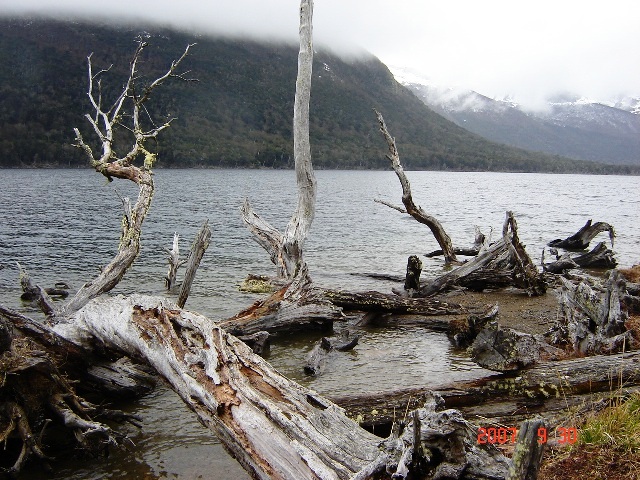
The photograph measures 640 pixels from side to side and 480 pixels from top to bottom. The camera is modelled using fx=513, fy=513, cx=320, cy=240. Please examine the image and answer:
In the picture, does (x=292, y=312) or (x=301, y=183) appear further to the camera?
(x=301, y=183)

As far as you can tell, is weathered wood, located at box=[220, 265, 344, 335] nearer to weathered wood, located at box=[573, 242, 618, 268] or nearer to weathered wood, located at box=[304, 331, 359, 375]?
weathered wood, located at box=[304, 331, 359, 375]

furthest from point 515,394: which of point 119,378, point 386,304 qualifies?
point 386,304

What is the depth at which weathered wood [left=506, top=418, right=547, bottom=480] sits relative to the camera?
8.45 feet

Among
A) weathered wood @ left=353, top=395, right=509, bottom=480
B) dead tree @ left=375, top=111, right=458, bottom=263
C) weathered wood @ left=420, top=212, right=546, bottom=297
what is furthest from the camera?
dead tree @ left=375, top=111, right=458, bottom=263

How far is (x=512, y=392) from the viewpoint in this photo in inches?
240

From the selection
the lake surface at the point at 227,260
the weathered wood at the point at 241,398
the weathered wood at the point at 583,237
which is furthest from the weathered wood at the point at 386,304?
the weathered wood at the point at 583,237

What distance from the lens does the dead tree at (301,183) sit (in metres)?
12.4

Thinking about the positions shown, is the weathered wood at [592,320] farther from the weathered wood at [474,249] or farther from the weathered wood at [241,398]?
the weathered wood at [474,249]

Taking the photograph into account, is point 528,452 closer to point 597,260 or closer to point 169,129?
point 597,260

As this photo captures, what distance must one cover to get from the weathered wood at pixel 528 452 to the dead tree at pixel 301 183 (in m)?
9.78

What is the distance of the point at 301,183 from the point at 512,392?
26.5 feet

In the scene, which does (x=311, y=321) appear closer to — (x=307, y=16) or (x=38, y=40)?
(x=307, y=16)

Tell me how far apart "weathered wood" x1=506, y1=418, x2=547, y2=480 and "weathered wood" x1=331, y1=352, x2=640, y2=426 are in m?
3.29
